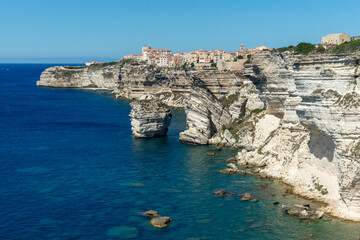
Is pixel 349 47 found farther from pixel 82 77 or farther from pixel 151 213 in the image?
pixel 82 77

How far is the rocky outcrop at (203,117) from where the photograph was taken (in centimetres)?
6225

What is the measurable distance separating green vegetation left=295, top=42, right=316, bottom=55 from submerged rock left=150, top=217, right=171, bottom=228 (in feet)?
74.4

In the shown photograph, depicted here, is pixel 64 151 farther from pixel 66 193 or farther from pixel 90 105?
pixel 90 105

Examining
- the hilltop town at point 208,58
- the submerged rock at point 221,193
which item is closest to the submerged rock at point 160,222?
the submerged rock at point 221,193

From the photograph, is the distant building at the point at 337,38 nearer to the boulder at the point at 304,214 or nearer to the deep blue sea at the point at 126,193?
the deep blue sea at the point at 126,193

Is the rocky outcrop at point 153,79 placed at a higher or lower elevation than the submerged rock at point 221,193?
higher

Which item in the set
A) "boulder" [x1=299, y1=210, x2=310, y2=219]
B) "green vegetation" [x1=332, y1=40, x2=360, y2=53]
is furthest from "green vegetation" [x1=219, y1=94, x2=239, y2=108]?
"boulder" [x1=299, y1=210, x2=310, y2=219]

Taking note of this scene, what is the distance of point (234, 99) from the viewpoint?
230 ft

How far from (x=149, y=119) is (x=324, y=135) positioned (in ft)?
119

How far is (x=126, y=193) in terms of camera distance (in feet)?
130

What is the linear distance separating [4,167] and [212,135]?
32260mm

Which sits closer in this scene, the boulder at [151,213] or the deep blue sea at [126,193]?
the deep blue sea at [126,193]

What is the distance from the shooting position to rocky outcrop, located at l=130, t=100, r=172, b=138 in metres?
66.0

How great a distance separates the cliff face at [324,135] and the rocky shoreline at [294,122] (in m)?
0.08
